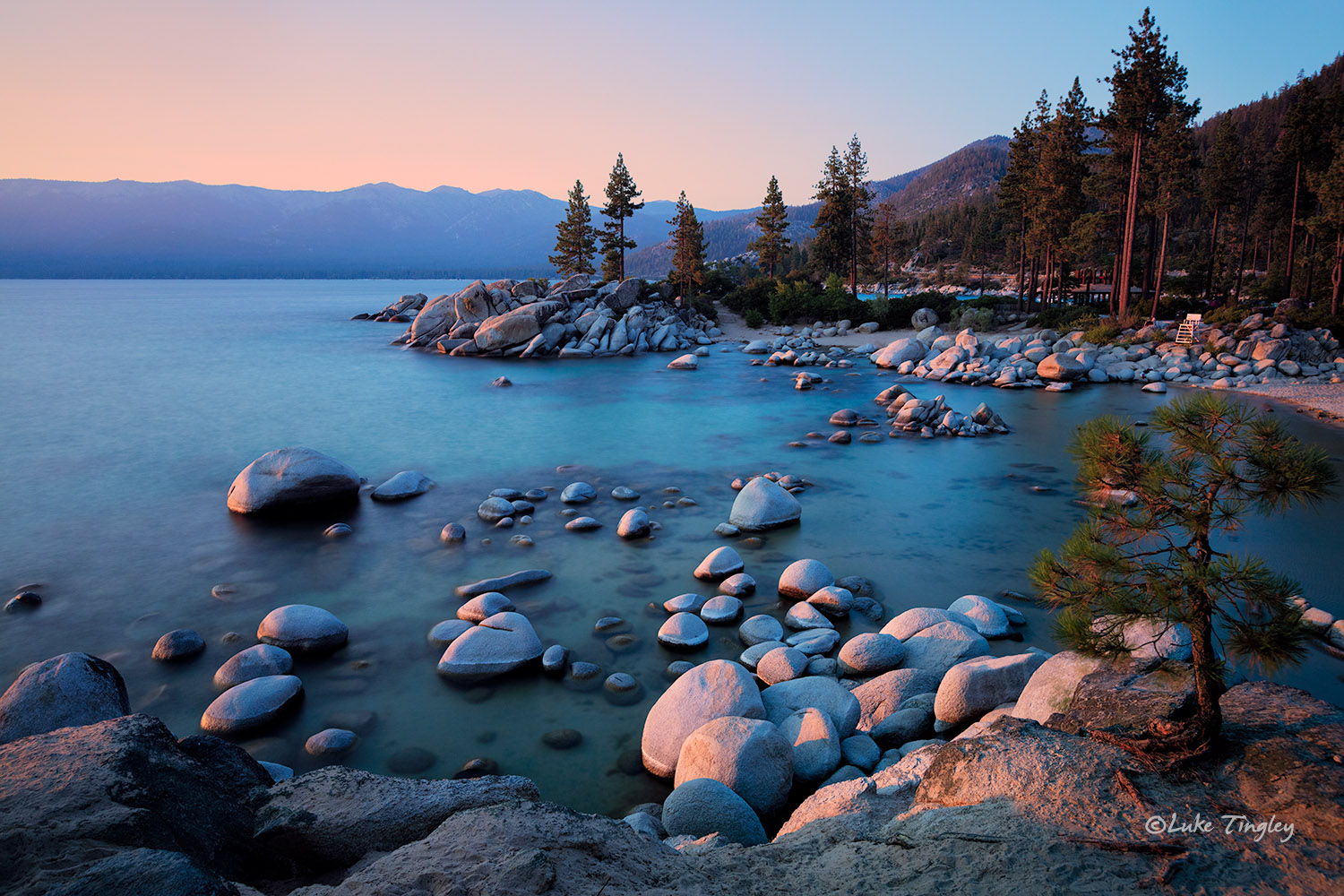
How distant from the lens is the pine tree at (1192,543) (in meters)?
3.71

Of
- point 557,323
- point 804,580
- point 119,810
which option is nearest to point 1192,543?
point 119,810

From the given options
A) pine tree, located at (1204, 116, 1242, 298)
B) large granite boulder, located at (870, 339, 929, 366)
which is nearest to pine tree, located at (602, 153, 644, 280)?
large granite boulder, located at (870, 339, 929, 366)

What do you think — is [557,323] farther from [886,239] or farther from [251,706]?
[886,239]

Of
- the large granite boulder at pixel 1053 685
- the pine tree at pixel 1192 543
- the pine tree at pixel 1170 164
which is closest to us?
the pine tree at pixel 1192 543

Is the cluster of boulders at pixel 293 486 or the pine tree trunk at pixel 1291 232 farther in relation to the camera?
the pine tree trunk at pixel 1291 232

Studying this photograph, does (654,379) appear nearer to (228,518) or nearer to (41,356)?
(228,518)

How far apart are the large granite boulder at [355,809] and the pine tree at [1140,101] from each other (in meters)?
36.9

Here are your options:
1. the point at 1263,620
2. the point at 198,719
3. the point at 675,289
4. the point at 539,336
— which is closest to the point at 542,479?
the point at 198,719

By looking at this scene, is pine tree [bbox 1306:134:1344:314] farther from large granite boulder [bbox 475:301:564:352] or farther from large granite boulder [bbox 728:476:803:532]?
large granite boulder [bbox 475:301:564:352]

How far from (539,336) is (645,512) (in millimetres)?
29238

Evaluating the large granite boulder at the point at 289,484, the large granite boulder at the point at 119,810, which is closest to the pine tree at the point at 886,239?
the large granite boulder at the point at 289,484

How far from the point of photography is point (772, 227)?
185 feet

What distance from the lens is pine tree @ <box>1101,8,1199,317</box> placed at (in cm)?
3014

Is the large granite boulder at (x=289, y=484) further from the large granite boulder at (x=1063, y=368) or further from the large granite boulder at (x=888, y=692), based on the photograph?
the large granite boulder at (x=1063, y=368)
